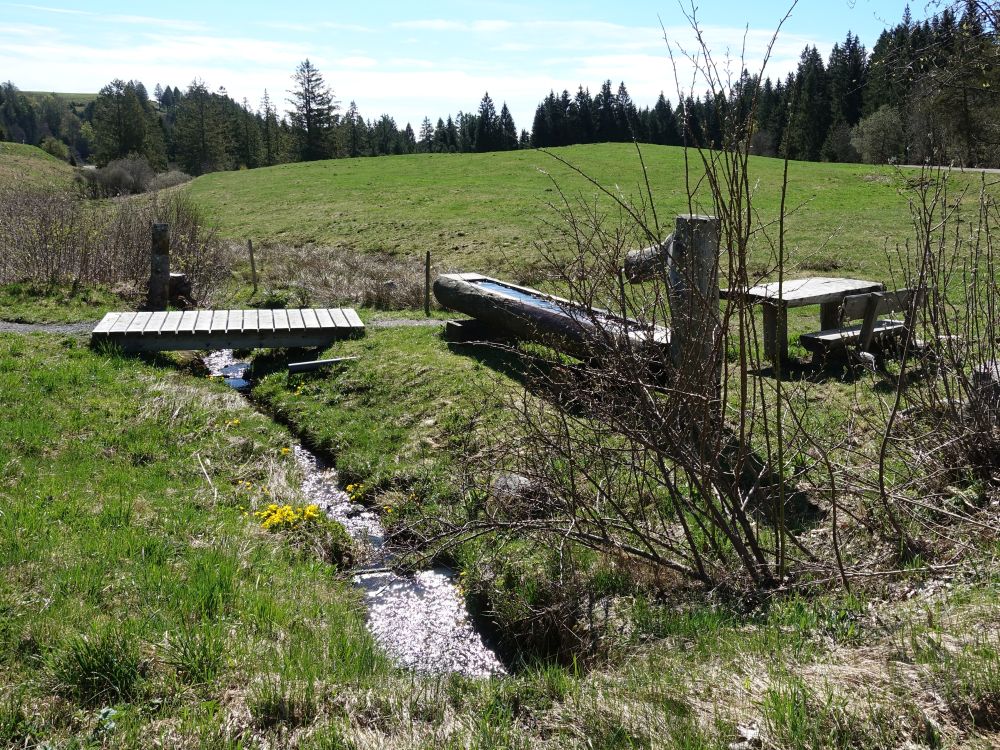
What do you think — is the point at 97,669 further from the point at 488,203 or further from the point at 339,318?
the point at 488,203

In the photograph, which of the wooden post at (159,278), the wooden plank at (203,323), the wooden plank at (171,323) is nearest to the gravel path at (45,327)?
A: the wooden plank at (171,323)

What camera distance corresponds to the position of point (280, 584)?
4.91m

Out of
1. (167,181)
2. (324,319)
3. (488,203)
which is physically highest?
(167,181)

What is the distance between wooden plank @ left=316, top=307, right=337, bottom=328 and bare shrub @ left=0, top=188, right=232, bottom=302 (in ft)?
14.2

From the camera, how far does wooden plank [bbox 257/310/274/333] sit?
10688mm

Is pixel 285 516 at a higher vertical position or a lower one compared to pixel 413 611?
higher

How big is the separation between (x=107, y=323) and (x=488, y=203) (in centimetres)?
2018

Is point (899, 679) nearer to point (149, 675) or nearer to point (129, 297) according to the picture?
point (149, 675)

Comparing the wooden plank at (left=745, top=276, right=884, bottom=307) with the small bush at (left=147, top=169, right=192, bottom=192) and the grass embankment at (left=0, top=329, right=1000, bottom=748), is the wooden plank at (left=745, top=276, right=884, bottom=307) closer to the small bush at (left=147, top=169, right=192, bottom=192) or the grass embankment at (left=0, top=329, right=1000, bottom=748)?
the grass embankment at (left=0, top=329, right=1000, bottom=748)

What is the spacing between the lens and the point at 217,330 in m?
10.5

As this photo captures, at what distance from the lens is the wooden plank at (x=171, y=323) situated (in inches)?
407

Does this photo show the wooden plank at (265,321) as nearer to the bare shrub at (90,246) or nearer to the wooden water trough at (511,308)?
the wooden water trough at (511,308)

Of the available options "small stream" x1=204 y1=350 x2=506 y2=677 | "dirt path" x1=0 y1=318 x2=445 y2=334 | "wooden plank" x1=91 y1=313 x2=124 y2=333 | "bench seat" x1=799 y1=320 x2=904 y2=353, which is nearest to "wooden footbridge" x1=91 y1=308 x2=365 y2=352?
"wooden plank" x1=91 y1=313 x2=124 y2=333

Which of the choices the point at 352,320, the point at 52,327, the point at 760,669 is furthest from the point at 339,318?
the point at 760,669
